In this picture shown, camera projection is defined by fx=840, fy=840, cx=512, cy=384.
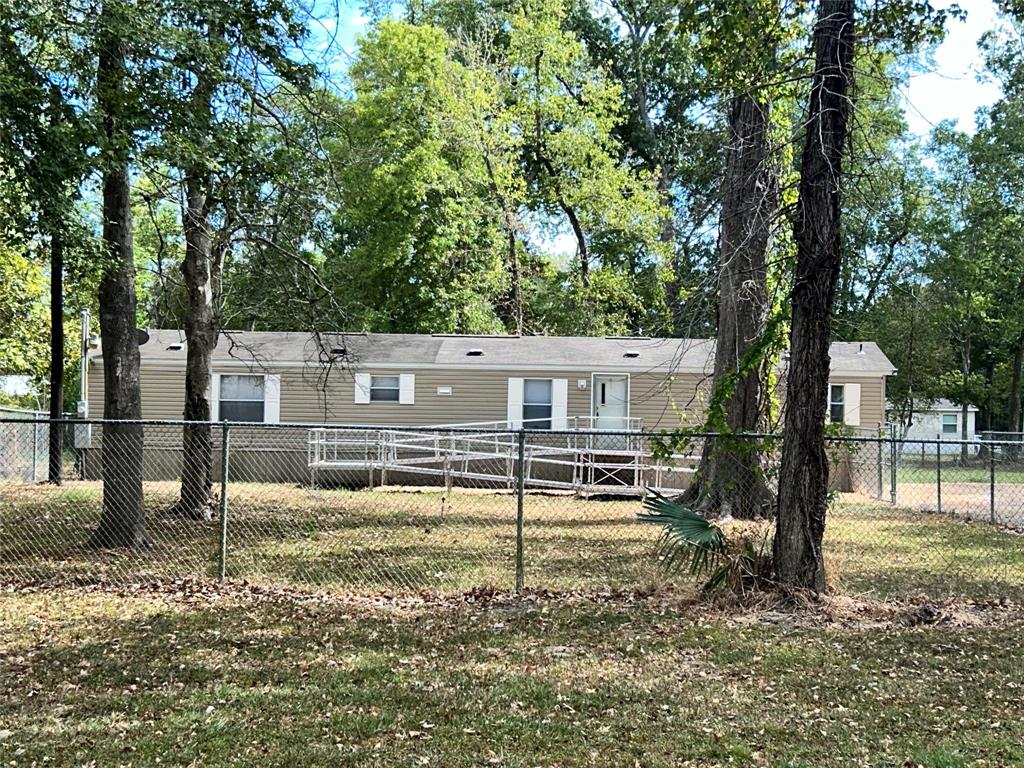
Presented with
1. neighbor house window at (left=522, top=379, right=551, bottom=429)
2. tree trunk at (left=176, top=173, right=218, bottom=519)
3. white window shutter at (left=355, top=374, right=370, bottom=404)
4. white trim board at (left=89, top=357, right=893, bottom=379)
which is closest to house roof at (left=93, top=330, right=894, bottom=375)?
white trim board at (left=89, top=357, right=893, bottom=379)

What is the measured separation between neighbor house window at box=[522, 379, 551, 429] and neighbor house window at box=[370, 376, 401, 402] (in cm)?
293

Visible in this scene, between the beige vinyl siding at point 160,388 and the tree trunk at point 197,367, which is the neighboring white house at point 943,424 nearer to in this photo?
the beige vinyl siding at point 160,388

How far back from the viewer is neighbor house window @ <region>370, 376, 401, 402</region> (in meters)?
19.4

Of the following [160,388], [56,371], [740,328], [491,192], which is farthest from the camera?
[491,192]

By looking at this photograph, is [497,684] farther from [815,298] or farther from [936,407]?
[936,407]

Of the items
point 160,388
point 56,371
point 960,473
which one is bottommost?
point 960,473

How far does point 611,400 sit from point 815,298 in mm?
13084

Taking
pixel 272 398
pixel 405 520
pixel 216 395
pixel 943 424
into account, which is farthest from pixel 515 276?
pixel 943 424

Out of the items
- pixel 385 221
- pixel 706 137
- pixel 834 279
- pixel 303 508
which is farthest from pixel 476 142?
pixel 834 279

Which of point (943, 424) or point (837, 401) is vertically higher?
point (837, 401)

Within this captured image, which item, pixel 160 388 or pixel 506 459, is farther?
pixel 160 388

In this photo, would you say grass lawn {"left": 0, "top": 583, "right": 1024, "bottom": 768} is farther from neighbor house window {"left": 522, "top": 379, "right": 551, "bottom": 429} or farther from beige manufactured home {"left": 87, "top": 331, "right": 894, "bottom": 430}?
neighbor house window {"left": 522, "top": 379, "right": 551, "bottom": 429}

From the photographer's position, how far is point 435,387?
759 inches

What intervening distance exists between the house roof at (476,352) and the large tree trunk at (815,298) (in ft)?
38.6
